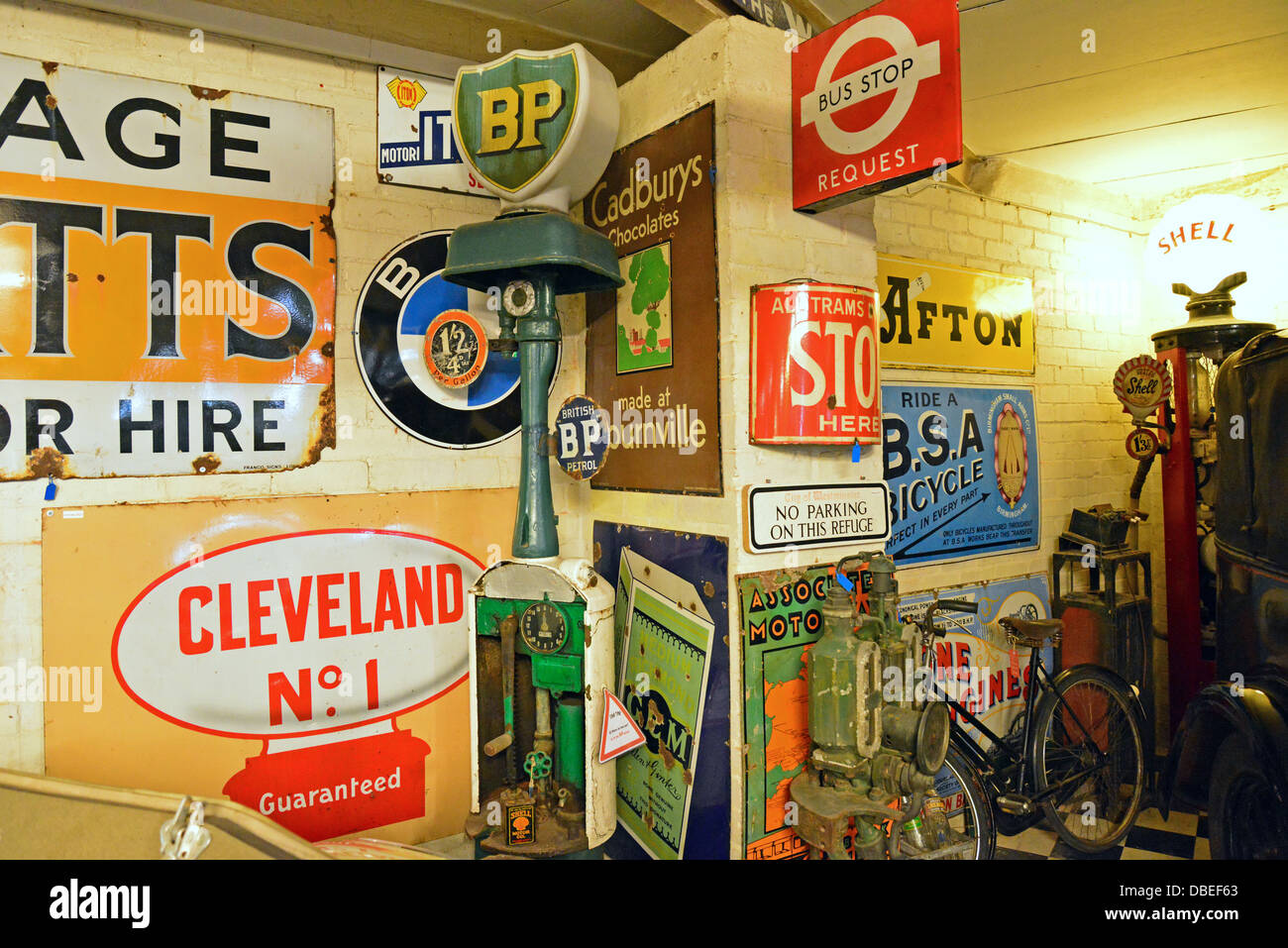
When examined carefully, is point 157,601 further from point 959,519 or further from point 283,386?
point 959,519

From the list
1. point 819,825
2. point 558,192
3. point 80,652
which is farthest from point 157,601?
point 819,825

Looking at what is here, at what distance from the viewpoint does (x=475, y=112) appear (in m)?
2.24

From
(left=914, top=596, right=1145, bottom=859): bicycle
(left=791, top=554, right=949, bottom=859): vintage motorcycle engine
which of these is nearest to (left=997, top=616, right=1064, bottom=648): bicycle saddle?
(left=914, top=596, right=1145, bottom=859): bicycle

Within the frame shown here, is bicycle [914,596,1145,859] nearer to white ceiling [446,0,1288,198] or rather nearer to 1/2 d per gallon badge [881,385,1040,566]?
1/2 d per gallon badge [881,385,1040,566]

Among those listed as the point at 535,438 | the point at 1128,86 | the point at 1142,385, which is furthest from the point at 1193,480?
the point at 535,438

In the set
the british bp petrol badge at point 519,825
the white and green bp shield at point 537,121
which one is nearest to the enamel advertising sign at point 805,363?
the white and green bp shield at point 537,121

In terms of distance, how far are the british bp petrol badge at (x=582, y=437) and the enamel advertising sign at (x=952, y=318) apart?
144 centimetres

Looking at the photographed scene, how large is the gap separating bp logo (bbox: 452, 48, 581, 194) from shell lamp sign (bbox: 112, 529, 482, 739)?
1.30m

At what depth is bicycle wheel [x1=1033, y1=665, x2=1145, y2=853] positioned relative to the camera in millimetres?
3035

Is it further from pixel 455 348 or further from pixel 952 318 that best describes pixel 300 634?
pixel 952 318

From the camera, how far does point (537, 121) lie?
7.11 feet

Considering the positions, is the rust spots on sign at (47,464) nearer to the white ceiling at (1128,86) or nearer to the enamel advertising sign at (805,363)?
the enamel advertising sign at (805,363)
